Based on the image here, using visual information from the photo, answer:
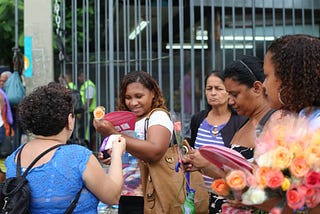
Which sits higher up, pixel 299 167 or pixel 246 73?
pixel 246 73

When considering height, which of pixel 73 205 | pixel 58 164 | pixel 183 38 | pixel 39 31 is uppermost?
pixel 39 31

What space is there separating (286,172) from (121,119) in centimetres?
185

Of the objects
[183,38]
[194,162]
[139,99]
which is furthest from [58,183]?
[183,38]

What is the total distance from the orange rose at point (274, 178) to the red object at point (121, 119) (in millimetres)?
1840

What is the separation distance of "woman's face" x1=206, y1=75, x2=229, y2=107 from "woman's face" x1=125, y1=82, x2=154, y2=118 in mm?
536

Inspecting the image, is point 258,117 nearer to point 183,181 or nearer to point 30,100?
point 183,181

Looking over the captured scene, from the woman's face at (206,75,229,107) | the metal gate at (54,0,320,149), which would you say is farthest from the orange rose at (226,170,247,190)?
the metal gate at (54,0,320,149)

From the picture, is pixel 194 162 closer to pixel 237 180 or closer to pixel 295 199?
pixel 237 180

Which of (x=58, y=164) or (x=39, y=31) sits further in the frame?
(x=39, y=31)

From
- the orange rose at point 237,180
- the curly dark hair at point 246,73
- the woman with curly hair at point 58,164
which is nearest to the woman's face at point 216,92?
the curly dark hair at point 246,73

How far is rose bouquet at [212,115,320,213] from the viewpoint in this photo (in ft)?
6.61

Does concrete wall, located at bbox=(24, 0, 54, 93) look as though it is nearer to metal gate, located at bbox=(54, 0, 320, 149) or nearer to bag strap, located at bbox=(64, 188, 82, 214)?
metal gate, located at bbox=(54, 0, 320, 149)

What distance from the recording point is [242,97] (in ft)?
10.6

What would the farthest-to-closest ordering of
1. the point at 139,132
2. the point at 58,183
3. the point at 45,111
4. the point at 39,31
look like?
the point at 39,31
the point at 139,132
the point at 45,111
the point at 58,183
